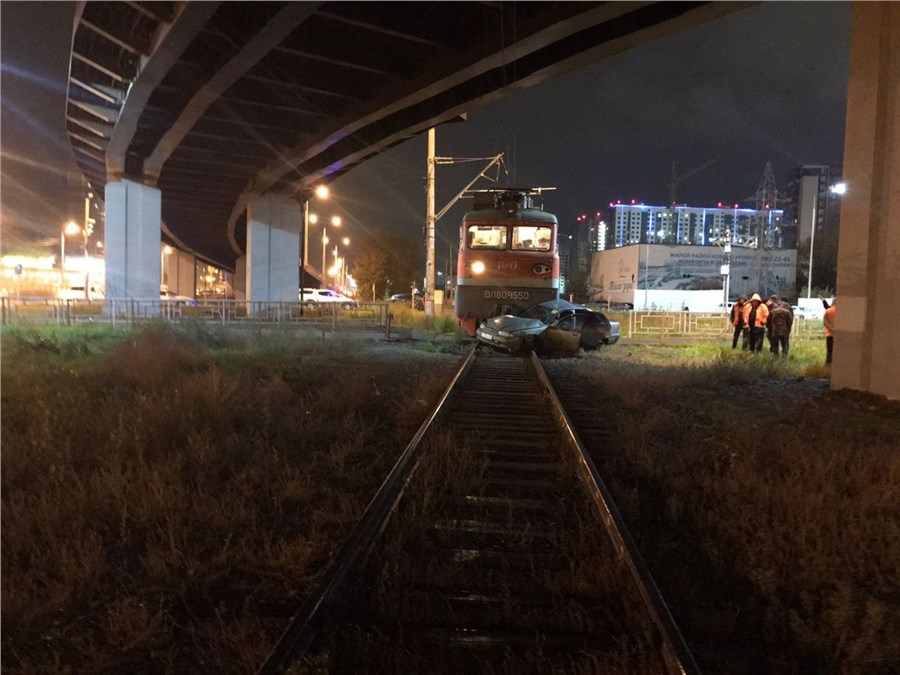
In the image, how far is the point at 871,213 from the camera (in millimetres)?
9180

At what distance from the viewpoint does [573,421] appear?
8.29 metres

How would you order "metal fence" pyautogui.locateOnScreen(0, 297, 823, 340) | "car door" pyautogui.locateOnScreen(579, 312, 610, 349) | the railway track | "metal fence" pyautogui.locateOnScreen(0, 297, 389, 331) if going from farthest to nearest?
"metal fence" pyautogui.locateOnScreen(0, 297, 389, 331) < "metal fence" pyautogui.locateOnScreen(0, 297, 823, 340) < "car door" pyautogui.locateOnScreen(579, 312, 610, 349) < the railway track

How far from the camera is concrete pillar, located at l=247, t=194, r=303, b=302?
109 ft

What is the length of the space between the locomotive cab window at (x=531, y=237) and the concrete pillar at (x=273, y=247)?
17.9m

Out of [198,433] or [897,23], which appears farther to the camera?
[897,23]

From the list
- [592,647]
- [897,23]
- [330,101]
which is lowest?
[592,647]

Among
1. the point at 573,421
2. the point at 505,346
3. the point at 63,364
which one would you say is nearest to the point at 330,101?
the point at 505,346

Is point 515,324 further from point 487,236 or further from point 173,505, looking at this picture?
point 173,505

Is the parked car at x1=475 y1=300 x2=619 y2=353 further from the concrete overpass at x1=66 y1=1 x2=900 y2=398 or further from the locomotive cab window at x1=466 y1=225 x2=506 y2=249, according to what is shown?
the concrete overpass at x1=66 y1=1 x2=900 y2=398

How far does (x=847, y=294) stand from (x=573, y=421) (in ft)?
16.4

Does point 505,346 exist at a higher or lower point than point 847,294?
lower

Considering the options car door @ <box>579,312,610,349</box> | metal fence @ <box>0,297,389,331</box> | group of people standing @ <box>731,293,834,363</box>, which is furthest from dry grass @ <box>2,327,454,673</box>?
metal fence @ <box>0,297,389,331</box>

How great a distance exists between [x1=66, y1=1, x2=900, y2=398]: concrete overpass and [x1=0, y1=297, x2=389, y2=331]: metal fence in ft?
19.4

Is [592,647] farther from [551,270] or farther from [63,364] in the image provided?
[551,270]
